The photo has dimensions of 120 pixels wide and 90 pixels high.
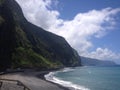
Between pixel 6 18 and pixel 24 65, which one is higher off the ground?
pixel 6 18

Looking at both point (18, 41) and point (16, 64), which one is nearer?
point (16, 64)

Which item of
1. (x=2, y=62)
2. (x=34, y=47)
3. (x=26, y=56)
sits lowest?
(x=2, y=62)

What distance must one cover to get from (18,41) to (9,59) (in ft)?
94.0

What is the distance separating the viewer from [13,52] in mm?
130125

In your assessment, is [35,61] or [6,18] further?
[35,61]

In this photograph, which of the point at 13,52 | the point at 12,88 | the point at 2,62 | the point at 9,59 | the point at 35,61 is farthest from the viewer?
the point at 35,61

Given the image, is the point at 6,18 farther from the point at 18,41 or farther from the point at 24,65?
the point at 24,65

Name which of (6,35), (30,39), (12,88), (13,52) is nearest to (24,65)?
(13,52)

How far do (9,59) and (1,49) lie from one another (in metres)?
6.48

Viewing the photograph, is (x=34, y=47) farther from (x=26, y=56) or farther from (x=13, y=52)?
(x=13, y=52)

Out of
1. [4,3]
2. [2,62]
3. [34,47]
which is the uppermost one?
[4,3]

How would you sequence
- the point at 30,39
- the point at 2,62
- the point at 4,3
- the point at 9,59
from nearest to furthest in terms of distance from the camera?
the point at 2,62 < the point at 9,59 < the point at 4,3 < the point at 30,39

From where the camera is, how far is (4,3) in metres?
143

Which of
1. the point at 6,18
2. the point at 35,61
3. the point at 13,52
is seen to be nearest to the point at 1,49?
the point at 13,52
